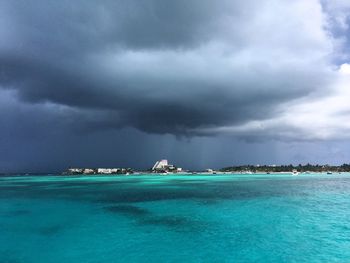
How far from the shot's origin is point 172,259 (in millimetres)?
18906

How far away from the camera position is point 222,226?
27.5m

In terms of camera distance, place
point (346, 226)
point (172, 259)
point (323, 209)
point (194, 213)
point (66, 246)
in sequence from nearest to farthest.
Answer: point (172, 259) → point (66, 246) → point (346, 226) → point (194, 213) → point (323, 209)

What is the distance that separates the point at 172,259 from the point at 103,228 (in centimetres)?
1097

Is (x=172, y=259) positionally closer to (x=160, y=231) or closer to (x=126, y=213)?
(x=160, y=231)

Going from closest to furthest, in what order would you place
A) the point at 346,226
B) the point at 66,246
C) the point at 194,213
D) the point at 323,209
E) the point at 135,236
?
the point at 66,246
the point at 135,236
the point at 346,226
the point at 194,213
the point at 323,209

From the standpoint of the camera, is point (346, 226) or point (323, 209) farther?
point (323, 209)

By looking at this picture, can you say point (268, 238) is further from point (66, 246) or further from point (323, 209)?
point (323, 209)

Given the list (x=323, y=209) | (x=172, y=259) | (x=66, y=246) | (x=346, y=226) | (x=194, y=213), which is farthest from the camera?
(x=323, y=209)

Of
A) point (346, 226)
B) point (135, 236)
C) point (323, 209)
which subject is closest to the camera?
point (135, 236)

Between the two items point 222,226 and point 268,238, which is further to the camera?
point 222,226

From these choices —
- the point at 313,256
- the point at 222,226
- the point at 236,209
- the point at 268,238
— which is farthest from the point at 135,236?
the point at 236,209

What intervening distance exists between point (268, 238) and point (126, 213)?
60.5ft

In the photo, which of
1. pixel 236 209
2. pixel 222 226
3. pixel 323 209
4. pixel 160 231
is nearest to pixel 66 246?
pixel 160 231

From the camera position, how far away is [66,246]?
21.8 metres
